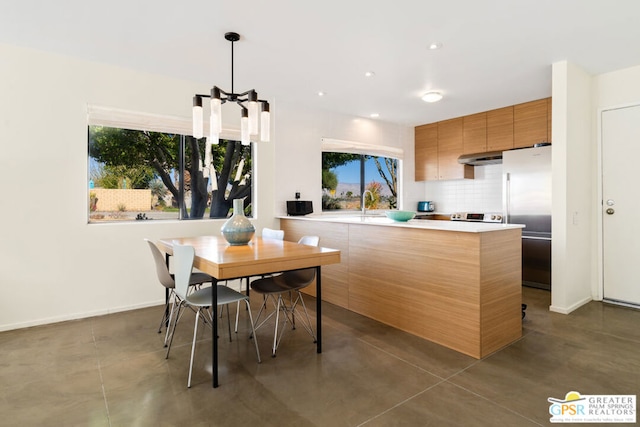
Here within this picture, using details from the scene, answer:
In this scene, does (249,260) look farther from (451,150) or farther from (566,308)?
(451,150)

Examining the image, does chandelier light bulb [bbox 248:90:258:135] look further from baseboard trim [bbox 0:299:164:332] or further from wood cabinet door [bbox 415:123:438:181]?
wood cabinet door [bbox 415:123:438:181]

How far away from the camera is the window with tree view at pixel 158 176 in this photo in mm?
3564

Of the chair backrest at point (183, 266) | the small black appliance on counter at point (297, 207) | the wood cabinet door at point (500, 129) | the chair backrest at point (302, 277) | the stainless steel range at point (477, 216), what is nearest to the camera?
the chair backrest at point (183, 266)

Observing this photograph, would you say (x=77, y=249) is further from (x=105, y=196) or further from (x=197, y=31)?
(x=197, y=31)

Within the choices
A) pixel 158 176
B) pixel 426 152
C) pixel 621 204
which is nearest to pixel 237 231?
pixel 158 176

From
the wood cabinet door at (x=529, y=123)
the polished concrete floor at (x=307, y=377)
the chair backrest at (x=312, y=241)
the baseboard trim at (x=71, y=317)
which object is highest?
the wood cabinet door at (x=529, y=123)

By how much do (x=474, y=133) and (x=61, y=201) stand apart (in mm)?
5372

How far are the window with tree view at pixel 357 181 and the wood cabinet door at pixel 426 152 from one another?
0.42 metres

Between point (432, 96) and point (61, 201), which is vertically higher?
A: point (432, 96)

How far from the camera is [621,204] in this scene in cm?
361

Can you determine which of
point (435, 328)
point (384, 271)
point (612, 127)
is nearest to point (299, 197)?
point (384, 271)

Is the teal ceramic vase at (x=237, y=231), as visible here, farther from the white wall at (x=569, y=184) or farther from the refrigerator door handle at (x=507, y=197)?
the refrigerator door handle at (x=507, y=197)

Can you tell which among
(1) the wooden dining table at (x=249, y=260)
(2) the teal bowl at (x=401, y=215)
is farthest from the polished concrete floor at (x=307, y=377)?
(2) the teal bowl at (x=401, y=215)

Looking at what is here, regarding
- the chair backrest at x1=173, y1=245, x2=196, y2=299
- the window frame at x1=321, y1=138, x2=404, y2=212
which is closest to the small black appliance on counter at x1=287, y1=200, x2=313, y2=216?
the window frame at x1=321, y1=138, x2=404, y2=212
